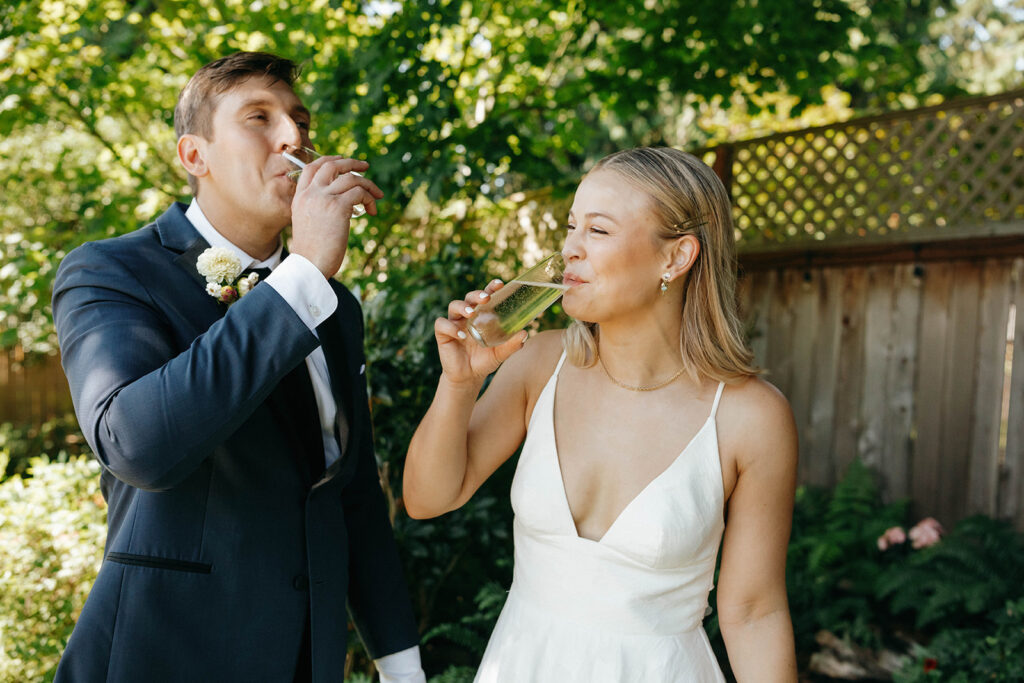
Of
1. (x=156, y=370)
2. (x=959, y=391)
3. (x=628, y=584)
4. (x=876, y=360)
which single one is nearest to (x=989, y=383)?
(x=959, y=391)

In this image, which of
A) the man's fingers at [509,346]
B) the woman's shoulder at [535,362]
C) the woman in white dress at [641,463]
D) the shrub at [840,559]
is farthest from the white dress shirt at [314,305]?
the shrub at [840,559]

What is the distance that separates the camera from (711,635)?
3.45m

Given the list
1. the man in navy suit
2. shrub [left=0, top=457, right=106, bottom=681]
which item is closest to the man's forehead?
the man in navy suit

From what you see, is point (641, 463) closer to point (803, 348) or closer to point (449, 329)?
point (449, 329)

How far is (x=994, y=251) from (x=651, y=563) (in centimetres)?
444

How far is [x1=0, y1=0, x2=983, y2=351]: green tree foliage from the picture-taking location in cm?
395

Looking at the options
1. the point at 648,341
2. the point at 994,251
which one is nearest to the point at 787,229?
the point at 994,251

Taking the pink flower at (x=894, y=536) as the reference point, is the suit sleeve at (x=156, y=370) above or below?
above

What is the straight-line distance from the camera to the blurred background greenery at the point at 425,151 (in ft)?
11.6

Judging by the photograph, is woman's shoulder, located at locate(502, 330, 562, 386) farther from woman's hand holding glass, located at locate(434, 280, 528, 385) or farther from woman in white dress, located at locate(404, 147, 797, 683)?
woman's hand holding glass, located at locate(434, 280, 528, 385)

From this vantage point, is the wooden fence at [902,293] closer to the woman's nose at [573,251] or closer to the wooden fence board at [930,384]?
the wooden fence board at [930,384]

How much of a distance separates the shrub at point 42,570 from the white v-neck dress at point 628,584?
2.12 m

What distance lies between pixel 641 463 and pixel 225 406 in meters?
1.02

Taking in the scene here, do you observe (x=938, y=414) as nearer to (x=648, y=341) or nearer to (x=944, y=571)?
(x=944, y=571)
